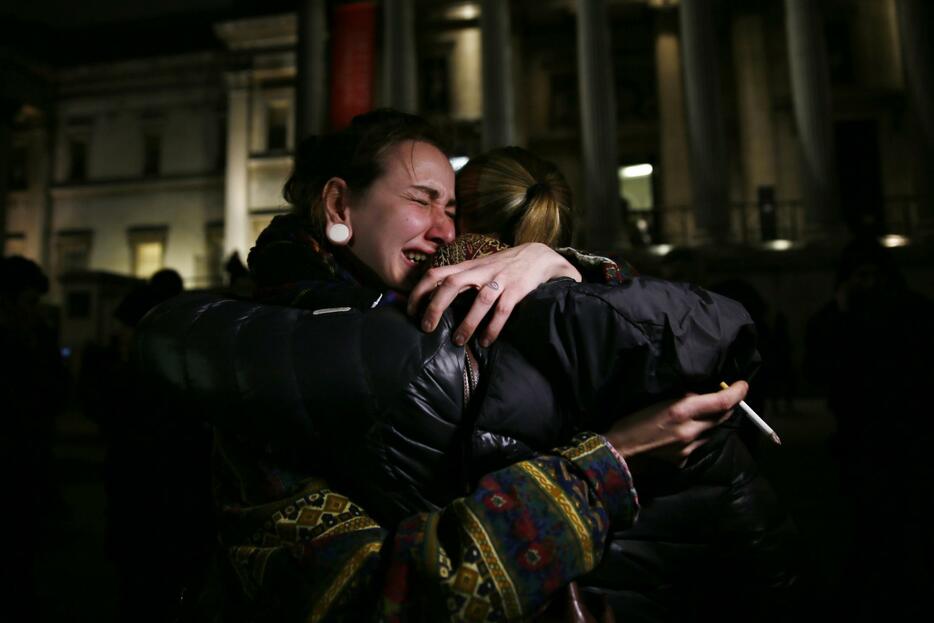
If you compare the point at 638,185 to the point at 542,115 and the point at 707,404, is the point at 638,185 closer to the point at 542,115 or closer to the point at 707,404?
the point at 542,115

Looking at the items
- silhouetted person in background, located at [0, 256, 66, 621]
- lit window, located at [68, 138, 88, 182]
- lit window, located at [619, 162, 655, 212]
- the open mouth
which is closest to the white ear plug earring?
the open mouth

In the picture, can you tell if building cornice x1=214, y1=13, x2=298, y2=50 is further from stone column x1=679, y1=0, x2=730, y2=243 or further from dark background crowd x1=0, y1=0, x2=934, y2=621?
stone column x1=679, y1=0, x2=730, y2=243

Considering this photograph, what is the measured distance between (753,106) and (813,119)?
457 cm

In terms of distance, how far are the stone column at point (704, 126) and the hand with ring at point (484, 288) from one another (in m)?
17.9

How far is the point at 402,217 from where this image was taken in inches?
67.8

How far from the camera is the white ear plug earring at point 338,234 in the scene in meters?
1.69

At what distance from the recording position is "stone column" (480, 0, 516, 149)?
778 inches

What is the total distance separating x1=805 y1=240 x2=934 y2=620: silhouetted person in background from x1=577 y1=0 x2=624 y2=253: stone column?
14958 millimetres

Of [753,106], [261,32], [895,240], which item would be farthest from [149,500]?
[261,32]

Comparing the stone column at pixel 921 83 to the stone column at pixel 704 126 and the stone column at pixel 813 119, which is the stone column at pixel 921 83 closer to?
the stone column at pixel 813 119

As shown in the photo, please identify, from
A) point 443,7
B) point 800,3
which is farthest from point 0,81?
point 800,3

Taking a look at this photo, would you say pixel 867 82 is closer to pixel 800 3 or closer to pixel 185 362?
pixel 800 3

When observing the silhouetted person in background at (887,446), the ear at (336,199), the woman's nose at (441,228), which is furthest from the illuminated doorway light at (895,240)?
the ear at (336,199)

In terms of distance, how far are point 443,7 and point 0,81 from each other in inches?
790
